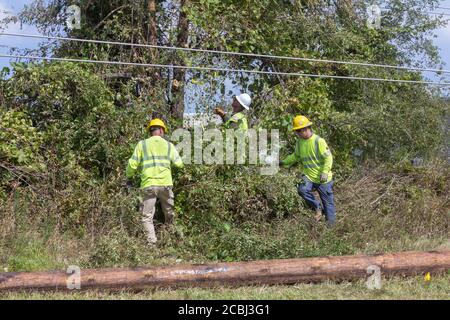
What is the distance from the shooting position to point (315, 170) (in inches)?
407

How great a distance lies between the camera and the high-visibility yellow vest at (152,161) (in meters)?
9.59

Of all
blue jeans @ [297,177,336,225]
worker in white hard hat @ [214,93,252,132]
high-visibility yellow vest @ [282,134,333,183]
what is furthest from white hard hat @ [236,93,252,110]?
blue jeans @ [297,177,336,225]

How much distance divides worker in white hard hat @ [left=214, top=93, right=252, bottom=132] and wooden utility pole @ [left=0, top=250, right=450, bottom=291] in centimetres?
307

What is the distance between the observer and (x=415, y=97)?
48.8 feet

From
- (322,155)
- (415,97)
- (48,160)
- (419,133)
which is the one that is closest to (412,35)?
(415,97)

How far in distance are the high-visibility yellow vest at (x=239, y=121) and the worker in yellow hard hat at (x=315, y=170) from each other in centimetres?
80

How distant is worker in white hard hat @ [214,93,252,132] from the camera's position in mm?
10586

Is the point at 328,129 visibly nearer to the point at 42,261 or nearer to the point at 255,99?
the point at 255,99

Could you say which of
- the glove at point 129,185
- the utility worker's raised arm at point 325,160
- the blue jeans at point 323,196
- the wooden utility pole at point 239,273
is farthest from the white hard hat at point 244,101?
the wooden utility pole at point 239,273

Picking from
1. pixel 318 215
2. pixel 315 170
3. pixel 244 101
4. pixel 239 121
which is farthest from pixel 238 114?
pixel 318 215

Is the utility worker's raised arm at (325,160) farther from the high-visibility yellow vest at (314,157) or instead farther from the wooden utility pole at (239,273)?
the wooden utility pole at (239,273)

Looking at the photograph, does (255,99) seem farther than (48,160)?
Yes
